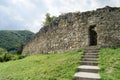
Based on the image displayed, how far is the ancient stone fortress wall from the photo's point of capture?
36.8ft

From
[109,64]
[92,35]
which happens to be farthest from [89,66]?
[92,35]

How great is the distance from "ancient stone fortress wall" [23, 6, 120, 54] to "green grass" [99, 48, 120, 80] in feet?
4.58

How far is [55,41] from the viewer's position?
561 inches

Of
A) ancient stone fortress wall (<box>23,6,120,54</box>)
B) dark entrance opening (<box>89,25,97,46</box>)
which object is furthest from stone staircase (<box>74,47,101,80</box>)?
dark entrance opening (<box>89,25,97,46</box>)

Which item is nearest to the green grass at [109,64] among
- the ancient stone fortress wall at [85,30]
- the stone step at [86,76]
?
the stone step at [86,76]

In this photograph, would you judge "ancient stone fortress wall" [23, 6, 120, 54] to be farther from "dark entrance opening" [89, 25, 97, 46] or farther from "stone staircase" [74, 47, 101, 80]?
"stone staircase" [74, 47, 101, 80]

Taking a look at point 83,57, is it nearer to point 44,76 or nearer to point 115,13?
point 44,76

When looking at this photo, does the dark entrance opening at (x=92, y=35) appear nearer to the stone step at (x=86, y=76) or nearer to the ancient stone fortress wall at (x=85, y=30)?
the ancient stone fortress wall at (x=85, y=30)

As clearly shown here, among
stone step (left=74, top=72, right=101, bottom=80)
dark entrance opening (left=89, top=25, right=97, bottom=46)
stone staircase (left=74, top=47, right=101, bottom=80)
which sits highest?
dark entrance opening (left=89, top=25, right=97, bottom=46)

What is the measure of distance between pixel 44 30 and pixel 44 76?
9498 mm

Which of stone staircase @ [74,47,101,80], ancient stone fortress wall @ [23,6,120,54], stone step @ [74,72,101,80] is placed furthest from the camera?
ancient stone fortress wall @ [23,6,120,54]

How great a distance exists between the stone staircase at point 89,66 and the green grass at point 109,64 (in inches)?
9.0

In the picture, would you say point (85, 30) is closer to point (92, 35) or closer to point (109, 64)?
point (92, 35)

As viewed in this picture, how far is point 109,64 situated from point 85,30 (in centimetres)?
437
